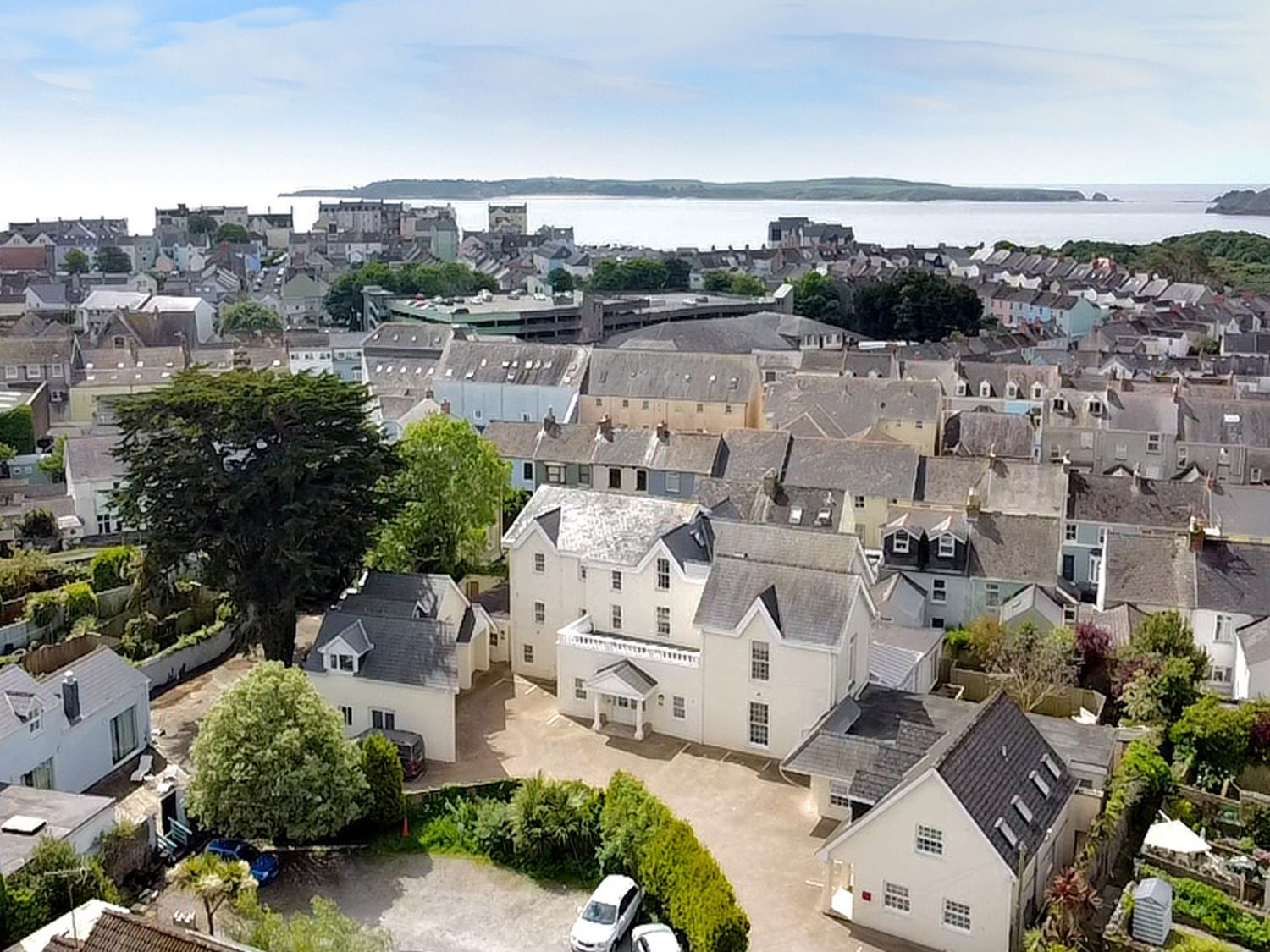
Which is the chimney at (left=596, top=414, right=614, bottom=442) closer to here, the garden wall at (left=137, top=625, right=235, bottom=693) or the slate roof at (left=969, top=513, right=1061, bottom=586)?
the slate roof at (left=969, top=513, right=1061, bottom=586)

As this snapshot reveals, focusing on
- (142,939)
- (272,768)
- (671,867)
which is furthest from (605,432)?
(142,939)

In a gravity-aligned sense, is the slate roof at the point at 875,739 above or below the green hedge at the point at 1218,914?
above

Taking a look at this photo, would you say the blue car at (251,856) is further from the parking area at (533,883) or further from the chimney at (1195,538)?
the chimney at (1195,538)

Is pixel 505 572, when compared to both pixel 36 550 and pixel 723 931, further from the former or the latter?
pixel 723 931

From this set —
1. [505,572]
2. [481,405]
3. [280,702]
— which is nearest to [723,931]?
[280,702]

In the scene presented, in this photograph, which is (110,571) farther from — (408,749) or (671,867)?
(671,867)

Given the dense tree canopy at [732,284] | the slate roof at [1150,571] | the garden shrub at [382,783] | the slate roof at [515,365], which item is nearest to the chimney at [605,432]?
the slate roof at [515,365]
